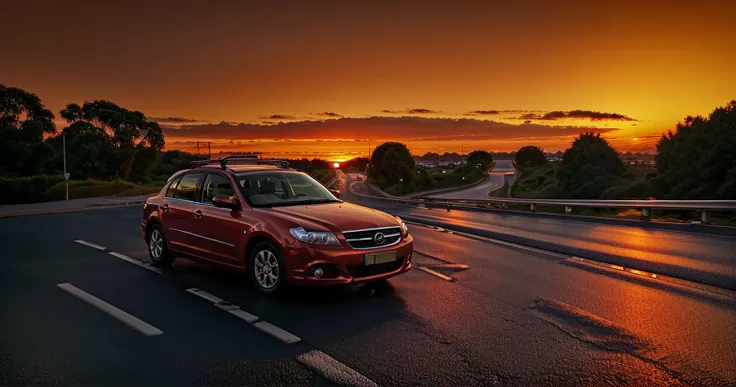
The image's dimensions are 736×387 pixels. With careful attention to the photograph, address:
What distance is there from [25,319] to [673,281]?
28.2 feet

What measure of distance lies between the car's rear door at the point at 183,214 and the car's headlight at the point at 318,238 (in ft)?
7.73

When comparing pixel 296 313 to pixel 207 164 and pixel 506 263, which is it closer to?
pixel 207 164

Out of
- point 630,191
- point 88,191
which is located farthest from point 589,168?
point 88,191

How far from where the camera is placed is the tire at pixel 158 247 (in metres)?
9.30

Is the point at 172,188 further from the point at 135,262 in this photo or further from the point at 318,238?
the point at 318,238

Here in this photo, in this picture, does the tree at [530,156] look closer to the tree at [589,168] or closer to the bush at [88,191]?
the tree at [589,168]

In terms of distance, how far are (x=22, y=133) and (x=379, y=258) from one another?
67.5m

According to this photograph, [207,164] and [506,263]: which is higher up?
[207,164]

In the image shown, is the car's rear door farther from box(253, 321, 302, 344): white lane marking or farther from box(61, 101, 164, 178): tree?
box(61, 101, 164, 178): tree

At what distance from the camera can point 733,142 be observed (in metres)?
32.5

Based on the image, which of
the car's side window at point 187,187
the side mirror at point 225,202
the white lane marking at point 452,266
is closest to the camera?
the side mirror at point 225,202

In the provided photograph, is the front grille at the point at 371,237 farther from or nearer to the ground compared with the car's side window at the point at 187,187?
nearer to the ground

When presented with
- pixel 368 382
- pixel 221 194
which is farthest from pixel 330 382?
pixel 221 194

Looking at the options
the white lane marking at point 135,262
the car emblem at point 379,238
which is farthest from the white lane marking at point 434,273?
the white lane marking at point 135,262
